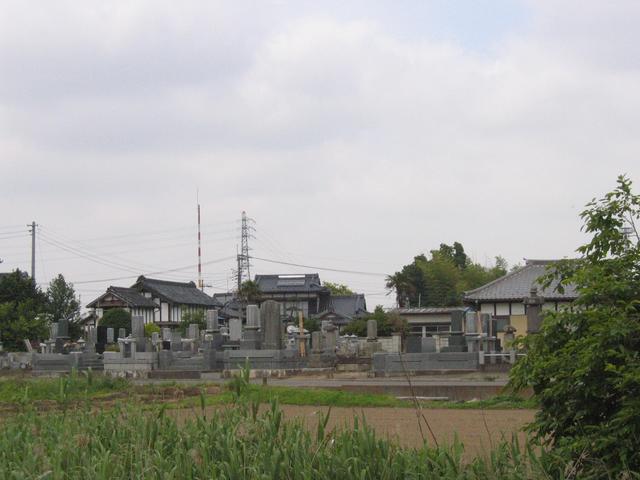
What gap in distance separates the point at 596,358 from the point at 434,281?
244 feet

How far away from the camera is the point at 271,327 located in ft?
104

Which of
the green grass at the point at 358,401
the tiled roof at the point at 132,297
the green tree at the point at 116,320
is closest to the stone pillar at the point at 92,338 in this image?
the green tree at the point at 116,320

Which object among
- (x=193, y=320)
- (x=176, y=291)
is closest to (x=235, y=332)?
(x=193, y=320)

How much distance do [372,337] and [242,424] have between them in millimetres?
30634

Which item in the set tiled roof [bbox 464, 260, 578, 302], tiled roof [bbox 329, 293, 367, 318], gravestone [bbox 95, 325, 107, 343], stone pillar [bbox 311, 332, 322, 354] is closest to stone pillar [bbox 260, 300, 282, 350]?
stone pillar [bbox 311, 332, 322, 354]

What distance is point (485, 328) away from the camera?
36031mm

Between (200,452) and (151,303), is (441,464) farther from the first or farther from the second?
(151,303)

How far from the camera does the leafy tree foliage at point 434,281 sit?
253 feet

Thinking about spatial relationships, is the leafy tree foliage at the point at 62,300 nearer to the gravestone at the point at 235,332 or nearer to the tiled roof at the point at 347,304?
the tiled roof at the point at 347,304

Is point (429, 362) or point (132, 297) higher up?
point (132, 297)

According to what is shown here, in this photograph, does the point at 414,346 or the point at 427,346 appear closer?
the point at 414,346

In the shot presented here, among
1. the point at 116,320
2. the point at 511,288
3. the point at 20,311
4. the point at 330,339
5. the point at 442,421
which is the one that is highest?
the point at 511,288

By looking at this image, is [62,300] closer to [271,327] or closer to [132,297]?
[132,297]

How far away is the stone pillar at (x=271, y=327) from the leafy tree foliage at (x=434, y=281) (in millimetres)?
45128
